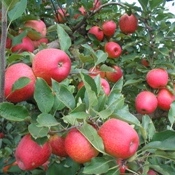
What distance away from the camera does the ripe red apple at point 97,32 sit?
2.03 m

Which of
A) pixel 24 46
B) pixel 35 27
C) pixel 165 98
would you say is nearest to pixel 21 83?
pixel 24 46

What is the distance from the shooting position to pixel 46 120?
815 mm

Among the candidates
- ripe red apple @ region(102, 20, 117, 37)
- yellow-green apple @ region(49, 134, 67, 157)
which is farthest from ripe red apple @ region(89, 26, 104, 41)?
yellow-green apple @ region(49, 134, 67, 157)

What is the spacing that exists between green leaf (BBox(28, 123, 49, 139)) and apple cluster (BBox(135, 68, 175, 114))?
3.57 feet

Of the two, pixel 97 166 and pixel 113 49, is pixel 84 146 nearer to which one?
pixel 97 166

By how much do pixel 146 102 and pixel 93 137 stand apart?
1.07 meters

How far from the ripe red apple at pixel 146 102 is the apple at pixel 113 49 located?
25 centimetres

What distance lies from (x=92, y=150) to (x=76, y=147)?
0.04 m

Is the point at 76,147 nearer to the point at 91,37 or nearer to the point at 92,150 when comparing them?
the point at 92,150

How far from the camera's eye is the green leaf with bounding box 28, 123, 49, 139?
804 millimetres

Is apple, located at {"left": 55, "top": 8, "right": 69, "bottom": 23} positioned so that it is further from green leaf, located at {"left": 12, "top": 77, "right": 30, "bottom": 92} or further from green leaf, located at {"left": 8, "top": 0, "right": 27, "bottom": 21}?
green leaf, located at {"left": 12, "top": 77, "right": 30, "bottom": 92}

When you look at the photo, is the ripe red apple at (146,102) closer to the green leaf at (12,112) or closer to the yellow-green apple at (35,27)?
the yellow-green apple at (35,27)

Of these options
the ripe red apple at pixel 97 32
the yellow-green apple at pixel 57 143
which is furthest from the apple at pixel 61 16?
the yellow-green apple at pixel 57 143

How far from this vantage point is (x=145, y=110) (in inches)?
74.3
